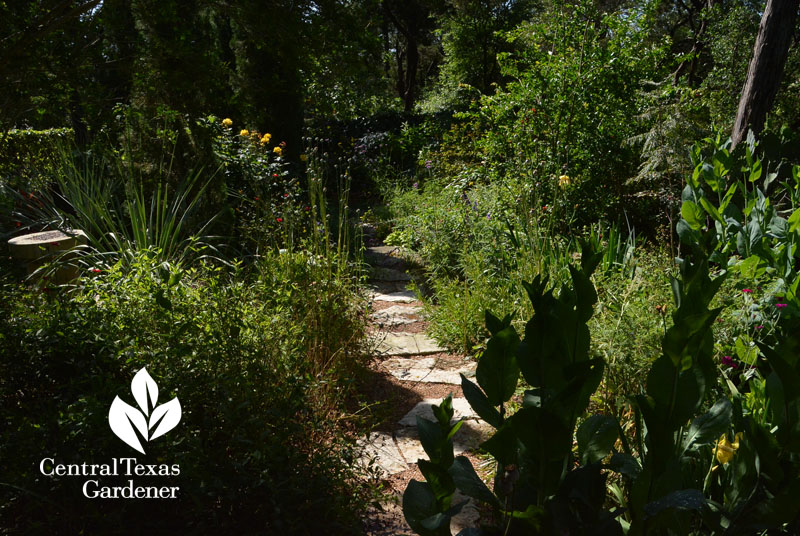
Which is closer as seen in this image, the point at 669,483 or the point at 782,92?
the point at 669,483

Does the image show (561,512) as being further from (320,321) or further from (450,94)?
(450,94)

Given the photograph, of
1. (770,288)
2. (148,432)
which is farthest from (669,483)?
(770,288)

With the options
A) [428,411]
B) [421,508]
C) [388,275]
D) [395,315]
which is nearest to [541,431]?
[421,508]

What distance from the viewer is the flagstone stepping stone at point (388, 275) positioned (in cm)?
554

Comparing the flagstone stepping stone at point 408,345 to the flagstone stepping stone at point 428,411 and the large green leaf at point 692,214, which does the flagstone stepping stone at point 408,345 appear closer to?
the flagstone stepping stone at point 428,411

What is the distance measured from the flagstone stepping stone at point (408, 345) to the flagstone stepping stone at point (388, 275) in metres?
1.51

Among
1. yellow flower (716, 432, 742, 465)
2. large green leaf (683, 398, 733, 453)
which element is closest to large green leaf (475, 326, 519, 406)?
large green leaf (683, 398, 733, 453)

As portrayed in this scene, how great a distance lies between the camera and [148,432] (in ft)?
5.04

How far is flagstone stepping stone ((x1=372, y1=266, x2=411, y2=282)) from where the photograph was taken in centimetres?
554

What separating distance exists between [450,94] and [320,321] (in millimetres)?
13873

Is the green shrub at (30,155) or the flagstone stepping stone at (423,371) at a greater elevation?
the green shrub at (30,155)

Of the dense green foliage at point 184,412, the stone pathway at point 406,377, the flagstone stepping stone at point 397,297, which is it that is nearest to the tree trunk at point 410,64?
the flagstone stepping stone at point 397,297

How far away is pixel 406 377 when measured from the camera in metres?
3.27

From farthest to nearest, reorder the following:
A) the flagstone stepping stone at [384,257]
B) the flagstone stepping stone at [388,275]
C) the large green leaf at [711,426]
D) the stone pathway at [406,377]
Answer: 1. the flagstone stepping stone at [384,257]
2. the flagstone stepping stone at [388,275]
3. the stone pathway at [406,377]
4. the large green leaf at [711,426]
